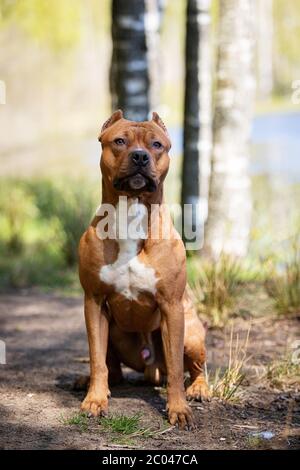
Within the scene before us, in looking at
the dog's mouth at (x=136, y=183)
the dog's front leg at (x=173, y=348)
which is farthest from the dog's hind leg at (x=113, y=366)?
the dog's mouth at (x=136, y=183)

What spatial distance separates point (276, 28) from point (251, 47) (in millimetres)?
36584

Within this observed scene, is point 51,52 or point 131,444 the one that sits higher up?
point 51,52

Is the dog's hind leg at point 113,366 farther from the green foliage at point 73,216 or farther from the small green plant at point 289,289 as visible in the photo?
the green foliage at point 73,216

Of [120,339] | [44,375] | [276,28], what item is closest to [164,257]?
[120,339]

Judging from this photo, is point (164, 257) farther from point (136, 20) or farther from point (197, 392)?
point (136, 20)

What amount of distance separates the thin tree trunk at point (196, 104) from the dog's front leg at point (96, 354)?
17.7ft

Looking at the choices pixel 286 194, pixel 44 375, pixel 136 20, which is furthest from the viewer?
pixel 286 194

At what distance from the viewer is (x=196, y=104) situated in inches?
402

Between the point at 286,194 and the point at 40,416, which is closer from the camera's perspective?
the point at 40,416

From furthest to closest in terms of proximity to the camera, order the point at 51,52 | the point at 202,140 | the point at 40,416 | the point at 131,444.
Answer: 1. the point at 51,52
2. the point at 202,140
3. the point at 40,416
4. the point at 131,444

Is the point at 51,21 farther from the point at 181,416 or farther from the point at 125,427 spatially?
the point at 125,427

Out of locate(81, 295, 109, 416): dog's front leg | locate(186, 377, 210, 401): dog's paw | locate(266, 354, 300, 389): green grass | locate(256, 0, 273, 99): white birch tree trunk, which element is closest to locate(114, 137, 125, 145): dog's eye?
locate(81, 295, 109, 416): dog's front leg

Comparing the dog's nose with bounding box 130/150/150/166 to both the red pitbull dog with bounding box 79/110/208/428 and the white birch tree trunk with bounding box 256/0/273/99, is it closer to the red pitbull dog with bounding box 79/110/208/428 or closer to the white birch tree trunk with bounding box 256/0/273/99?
the red pitbull dog with bounding box 79/110/208/428

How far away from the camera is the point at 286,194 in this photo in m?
15.1
